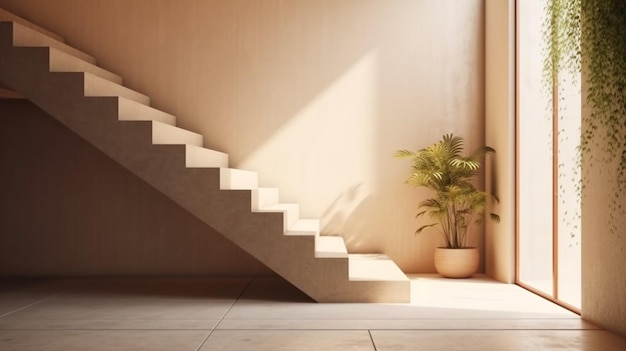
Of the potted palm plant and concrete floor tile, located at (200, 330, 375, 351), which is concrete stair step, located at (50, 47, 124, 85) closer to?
concrete floor tile, located at (200, 330, 375, 351)

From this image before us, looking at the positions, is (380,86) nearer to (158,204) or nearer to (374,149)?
(374,149)

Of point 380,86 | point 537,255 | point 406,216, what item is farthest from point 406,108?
point 537,255

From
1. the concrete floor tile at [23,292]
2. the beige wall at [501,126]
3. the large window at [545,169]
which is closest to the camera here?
the large window at [545,169]

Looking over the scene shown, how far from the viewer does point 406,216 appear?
6.91m

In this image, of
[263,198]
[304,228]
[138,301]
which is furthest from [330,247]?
[138,301]

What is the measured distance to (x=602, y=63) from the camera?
3885 mm

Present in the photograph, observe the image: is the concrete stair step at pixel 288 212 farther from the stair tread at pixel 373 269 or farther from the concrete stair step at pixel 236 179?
the stair tread at pixel 373 269

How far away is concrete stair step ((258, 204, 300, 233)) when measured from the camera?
5324 mm

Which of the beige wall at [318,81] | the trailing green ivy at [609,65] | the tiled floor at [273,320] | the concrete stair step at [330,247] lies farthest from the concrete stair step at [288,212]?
the trailing green ivy at [609,65]

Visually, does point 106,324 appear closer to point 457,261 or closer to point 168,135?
→ point 168,135

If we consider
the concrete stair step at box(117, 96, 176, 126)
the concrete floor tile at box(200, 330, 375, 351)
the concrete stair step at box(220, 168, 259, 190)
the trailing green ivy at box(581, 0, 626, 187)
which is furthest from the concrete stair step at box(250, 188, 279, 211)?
the trailing green ivy at box(581, 0, 626, 187)

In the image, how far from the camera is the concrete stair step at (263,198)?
531 centimetres

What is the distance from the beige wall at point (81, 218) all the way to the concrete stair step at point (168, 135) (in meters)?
0.90

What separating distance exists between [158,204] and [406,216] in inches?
102
